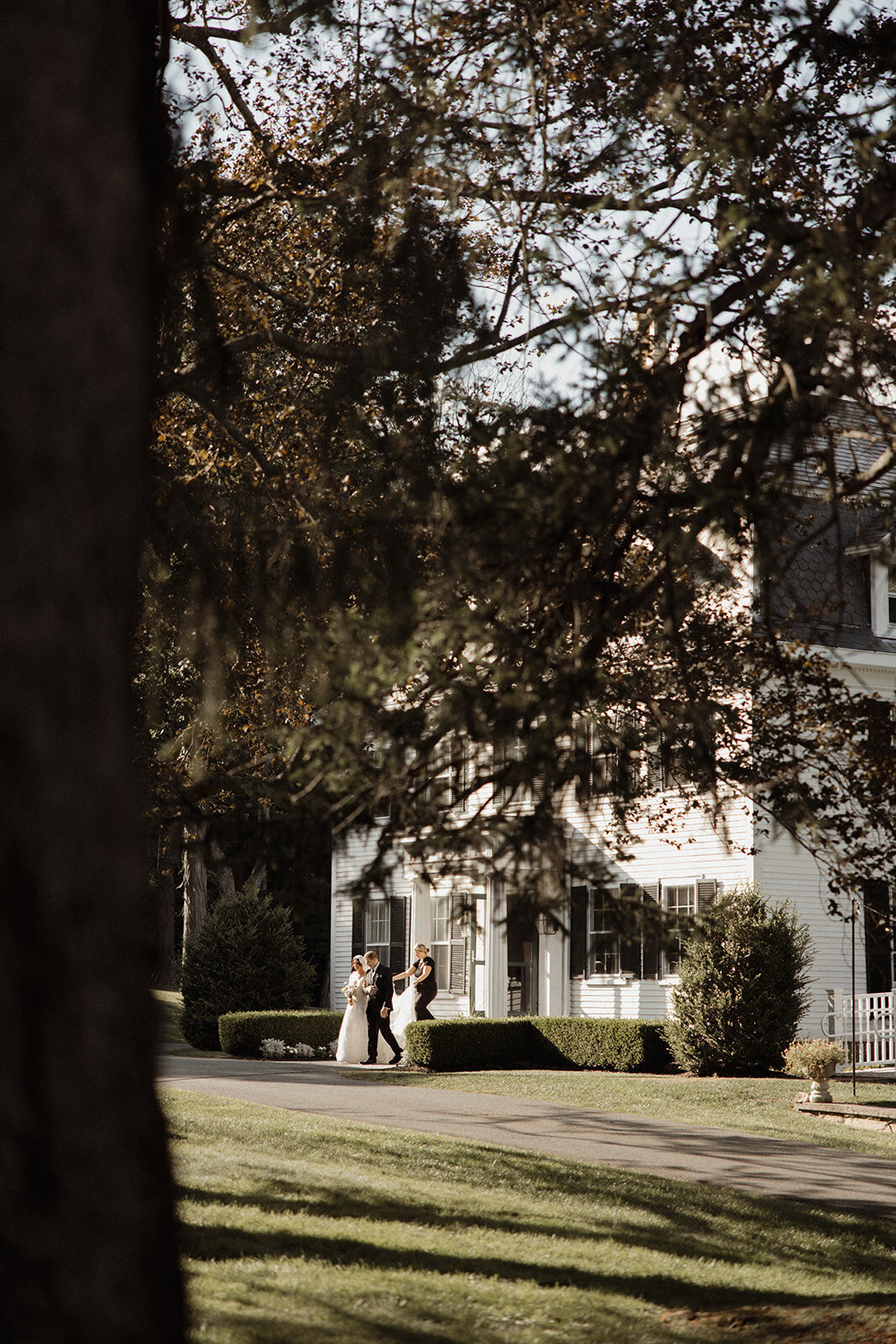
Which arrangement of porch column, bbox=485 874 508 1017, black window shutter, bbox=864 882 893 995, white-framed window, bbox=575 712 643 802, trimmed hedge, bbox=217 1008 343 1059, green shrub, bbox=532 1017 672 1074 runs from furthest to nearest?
porch column, bbox=485 874 508 1017
trimmed hedge, bbox=217 1008 343 1059
green shrub, bbox=532 1017 672 1074
black window shutter, bbox=864 882 893 995
white-framed window, bbox=575 712 643 802

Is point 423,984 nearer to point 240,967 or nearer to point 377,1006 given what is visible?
point 377,1006

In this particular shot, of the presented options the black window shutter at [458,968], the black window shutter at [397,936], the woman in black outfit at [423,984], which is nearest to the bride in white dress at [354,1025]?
the woman in black outfit at [423,984]

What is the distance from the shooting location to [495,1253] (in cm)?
816

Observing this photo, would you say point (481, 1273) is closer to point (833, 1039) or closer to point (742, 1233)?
point (742, 1233)

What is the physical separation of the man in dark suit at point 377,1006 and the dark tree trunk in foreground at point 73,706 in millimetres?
18320

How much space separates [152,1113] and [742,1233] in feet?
21.4

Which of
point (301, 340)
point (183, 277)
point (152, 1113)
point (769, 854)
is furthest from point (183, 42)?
point (769, 854)

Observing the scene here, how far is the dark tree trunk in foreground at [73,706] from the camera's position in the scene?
3.59m

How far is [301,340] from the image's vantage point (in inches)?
360

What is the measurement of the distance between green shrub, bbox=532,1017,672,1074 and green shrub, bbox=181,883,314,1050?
258 inches

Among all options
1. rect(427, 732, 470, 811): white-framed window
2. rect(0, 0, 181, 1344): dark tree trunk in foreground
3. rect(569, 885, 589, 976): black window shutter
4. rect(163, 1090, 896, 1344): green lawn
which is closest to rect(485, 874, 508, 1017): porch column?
rect(569, 885, 589, 976): black window shutter

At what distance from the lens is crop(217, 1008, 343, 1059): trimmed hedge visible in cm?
2375

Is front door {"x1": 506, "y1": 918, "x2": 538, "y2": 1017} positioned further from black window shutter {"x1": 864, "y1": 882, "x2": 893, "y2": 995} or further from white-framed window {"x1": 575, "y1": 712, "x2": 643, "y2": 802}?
white-framed window {"x1": 575, "y1": 712, "x2": 643, "y2": 802}

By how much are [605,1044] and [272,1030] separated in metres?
5.93
